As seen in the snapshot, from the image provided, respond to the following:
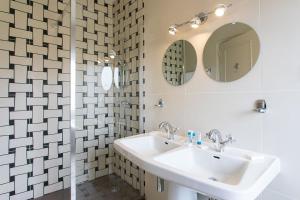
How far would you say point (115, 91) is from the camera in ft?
7.68

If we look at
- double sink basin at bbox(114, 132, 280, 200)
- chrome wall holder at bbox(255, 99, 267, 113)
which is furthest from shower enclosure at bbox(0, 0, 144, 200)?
chrome wall holder at bbox(255, 99, 267, 113)

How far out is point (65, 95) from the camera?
2.22 meters

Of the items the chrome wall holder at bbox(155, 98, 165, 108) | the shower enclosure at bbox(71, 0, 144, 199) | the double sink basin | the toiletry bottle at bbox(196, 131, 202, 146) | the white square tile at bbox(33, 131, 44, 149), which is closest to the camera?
the double sink basin

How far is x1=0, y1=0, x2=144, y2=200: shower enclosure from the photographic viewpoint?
189 centimetres

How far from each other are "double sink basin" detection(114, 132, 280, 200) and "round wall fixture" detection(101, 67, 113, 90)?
977 millimetres

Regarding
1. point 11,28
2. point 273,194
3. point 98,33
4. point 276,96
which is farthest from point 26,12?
point 273,194

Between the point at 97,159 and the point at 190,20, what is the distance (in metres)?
1.97

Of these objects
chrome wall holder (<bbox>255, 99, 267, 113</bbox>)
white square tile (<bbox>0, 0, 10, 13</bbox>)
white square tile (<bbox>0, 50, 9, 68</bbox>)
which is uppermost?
white square tile (<bbox>0, 0, 10, 13</bbox>)

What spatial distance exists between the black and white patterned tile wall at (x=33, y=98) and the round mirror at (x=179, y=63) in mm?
1082

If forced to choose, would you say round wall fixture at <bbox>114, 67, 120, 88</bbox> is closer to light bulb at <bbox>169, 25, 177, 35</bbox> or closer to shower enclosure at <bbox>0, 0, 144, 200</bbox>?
shower enclosure at <bbox>0, 0, 144, 200</bbox>

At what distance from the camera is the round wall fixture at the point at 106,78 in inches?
89.7

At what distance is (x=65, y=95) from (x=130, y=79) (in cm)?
80

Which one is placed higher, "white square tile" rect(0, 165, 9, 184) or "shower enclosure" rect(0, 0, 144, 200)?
"shower enclosure" rect(0, 0, 144, 200)

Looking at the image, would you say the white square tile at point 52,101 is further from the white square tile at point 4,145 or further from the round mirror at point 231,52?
the round mirror at point 231,52
